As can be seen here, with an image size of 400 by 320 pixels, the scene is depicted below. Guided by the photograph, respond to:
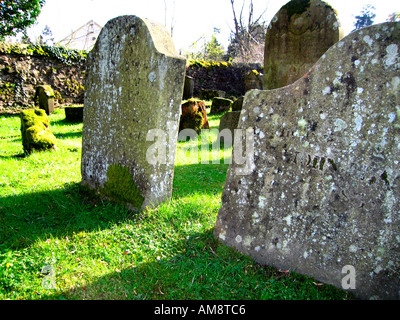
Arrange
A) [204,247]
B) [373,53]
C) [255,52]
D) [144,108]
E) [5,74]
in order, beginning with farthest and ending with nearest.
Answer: [255,52], [5,74], [144,108], [204,247], [373,53]

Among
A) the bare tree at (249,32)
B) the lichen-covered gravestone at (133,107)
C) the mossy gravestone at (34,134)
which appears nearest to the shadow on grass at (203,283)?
the lichen-covered gravestone at (133,107)

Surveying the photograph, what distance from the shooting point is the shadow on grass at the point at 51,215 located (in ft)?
10.8

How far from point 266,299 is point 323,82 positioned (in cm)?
188

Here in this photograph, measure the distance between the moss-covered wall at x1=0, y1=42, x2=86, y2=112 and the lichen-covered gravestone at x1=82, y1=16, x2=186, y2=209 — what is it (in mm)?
10037

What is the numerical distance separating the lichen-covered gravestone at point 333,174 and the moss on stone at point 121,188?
4.70 ft

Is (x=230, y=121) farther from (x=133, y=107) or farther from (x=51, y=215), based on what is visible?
(x=51, y=215)

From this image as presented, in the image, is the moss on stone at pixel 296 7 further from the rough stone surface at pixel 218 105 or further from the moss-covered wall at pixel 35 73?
the moss-covered wall at pixel 35 73

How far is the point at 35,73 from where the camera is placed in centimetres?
1265

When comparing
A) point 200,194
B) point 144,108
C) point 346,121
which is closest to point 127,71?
point 144,108

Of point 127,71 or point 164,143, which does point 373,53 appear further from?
point 127,71

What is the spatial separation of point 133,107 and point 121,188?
3.60 feet

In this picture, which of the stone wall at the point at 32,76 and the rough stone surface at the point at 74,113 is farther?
the stone wall at the point at 32,76

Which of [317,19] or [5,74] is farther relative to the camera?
[5,74]
